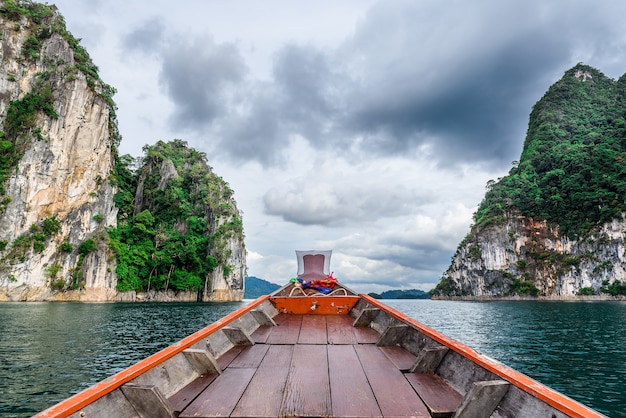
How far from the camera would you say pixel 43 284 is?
39.8 metres

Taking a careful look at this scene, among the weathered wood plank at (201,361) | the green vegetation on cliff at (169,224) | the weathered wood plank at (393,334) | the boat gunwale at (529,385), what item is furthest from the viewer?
the green vegetation on cliff at (169,224)

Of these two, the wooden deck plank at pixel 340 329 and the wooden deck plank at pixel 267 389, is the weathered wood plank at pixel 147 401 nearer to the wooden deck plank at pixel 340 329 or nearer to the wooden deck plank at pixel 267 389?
the wooden deck plank at pixel 267 389

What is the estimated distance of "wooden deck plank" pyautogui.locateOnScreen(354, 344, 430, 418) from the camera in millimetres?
2240

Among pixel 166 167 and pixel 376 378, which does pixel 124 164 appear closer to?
pixel 166 167

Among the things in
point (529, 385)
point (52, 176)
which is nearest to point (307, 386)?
point (529, 385)

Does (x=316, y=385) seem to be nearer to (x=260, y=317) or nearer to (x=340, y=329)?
(x=340, y=329)

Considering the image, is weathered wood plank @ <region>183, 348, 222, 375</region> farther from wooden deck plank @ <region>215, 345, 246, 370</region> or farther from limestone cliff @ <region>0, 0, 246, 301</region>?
limestone cliff @ <region>0, 0, 246, 301</region>

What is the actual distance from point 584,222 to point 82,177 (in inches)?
3509

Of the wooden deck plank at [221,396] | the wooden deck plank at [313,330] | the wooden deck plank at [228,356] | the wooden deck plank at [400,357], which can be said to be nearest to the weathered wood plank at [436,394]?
the wooden deck plank at [400,357]

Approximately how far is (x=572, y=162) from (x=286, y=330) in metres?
95.2

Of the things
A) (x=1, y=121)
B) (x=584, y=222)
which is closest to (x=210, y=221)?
(x=1, y=121)

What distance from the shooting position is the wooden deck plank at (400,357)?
325 centimetres

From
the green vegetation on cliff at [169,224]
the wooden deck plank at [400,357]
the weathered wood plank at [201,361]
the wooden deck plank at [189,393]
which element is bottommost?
the wooden deck plank at [189,393]

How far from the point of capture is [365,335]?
478cm
